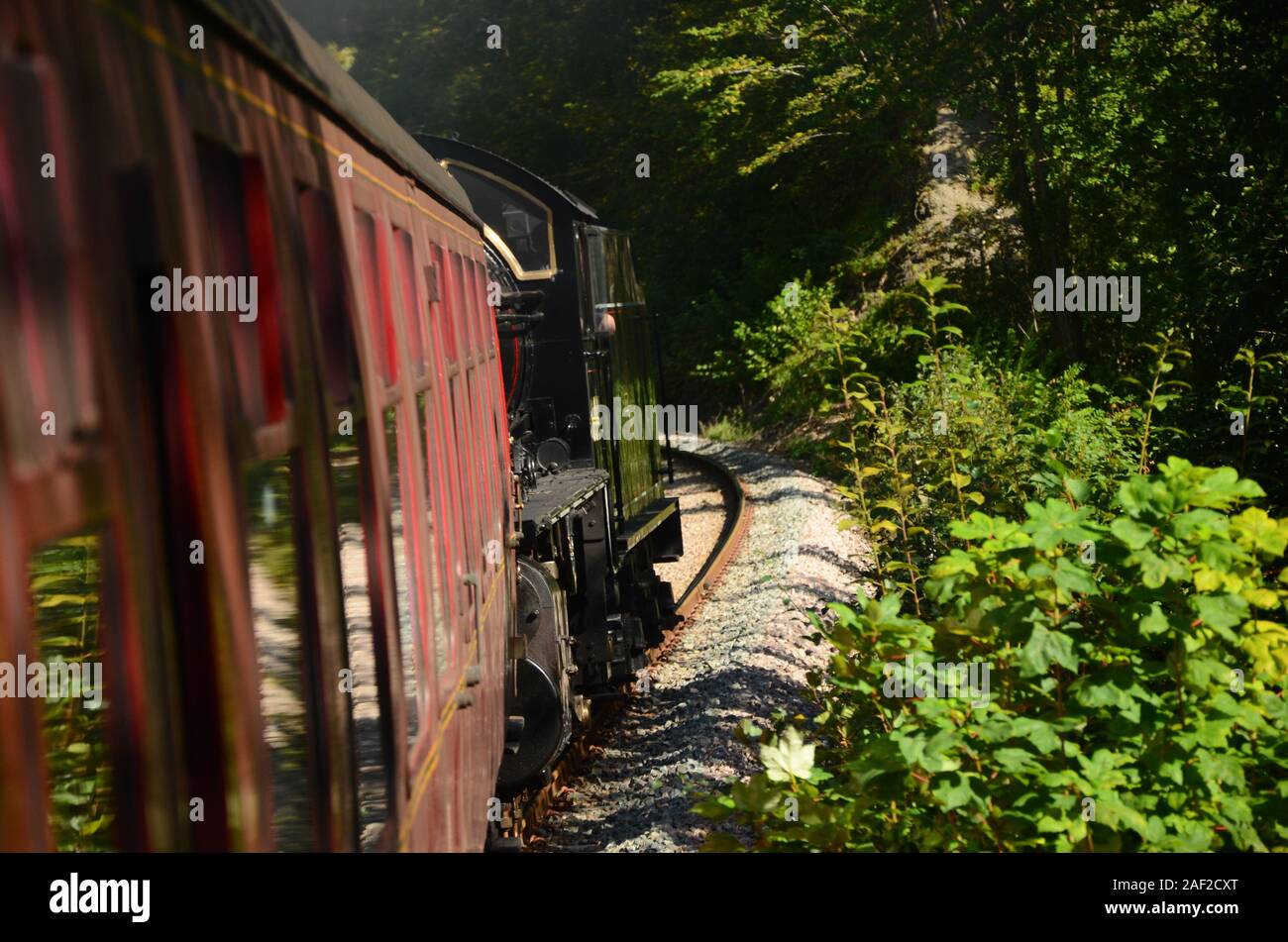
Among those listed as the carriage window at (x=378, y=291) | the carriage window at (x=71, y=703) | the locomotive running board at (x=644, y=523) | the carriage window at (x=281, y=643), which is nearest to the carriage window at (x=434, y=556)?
the carriage window at (x=378, y=291)

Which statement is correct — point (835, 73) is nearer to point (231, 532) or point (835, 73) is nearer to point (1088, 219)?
point (1088, 219)

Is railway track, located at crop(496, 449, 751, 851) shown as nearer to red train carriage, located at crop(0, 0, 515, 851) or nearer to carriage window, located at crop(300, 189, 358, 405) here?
red train carriage, located at crop(0, 0, 515, 851)

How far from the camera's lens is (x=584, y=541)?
923 centimetres

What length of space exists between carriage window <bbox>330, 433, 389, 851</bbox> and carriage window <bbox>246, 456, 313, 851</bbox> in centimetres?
24

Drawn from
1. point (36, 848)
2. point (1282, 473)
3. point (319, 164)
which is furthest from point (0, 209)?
point (1282, 473)

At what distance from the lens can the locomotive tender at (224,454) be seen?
1219mm

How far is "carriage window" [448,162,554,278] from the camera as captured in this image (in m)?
9.41

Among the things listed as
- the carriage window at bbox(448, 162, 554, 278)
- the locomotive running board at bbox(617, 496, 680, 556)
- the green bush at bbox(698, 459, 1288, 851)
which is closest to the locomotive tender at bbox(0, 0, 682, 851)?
the green bush at bbox(698, 459, 1288, 851)

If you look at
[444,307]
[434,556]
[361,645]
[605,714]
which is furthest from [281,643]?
[605,714]

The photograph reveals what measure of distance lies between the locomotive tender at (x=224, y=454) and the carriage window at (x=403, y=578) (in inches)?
0.5

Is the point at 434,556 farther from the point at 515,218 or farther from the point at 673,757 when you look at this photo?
the point at 515,218

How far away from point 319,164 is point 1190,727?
2.42 metres

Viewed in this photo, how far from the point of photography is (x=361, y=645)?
281 cm

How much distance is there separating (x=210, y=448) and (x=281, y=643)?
29.3 inches
